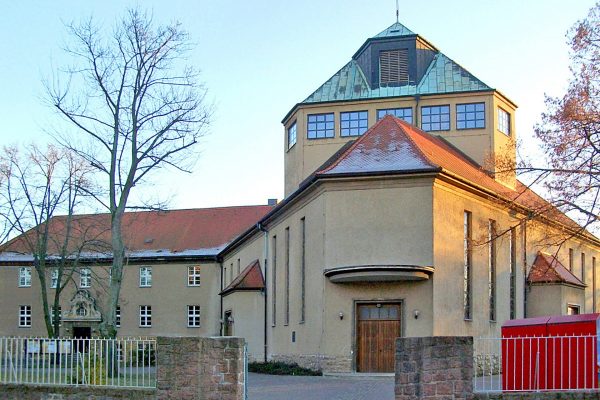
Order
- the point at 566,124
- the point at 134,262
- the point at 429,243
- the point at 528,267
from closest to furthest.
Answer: the point at 566,124 < the point at 429,243 < the point at 528,267 < the point at 134,262

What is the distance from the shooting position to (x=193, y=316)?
59031mm

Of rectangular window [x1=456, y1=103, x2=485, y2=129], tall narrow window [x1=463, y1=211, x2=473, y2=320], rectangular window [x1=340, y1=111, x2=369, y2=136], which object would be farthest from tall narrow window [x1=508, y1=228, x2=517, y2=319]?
rectangular window [x1=340, y1=111, x2=369, y2=136]

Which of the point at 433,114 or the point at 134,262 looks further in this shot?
the point at 134,262

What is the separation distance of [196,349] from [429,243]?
13.9 metres

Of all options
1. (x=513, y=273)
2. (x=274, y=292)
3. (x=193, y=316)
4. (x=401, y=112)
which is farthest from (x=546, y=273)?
(x=193, y=316)

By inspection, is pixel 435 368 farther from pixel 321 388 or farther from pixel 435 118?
pixel 435 118

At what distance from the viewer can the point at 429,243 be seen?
29.8 meters

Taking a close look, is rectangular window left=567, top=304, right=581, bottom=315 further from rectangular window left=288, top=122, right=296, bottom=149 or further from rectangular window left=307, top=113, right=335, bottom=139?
rectangular window left=288, top=122, right=296, bottom=149

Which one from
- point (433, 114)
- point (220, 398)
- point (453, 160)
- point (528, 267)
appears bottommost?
point (220, 398)

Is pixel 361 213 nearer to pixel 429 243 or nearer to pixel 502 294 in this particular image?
pixel 429 243

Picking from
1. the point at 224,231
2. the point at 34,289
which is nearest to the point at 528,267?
the point at 224,231

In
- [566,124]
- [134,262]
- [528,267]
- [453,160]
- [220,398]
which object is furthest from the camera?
[134,262]

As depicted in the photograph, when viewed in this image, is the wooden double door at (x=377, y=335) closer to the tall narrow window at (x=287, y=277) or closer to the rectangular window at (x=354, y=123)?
the tall narrow window at (x=287, y=277)

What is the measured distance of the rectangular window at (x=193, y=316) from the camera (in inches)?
2307
